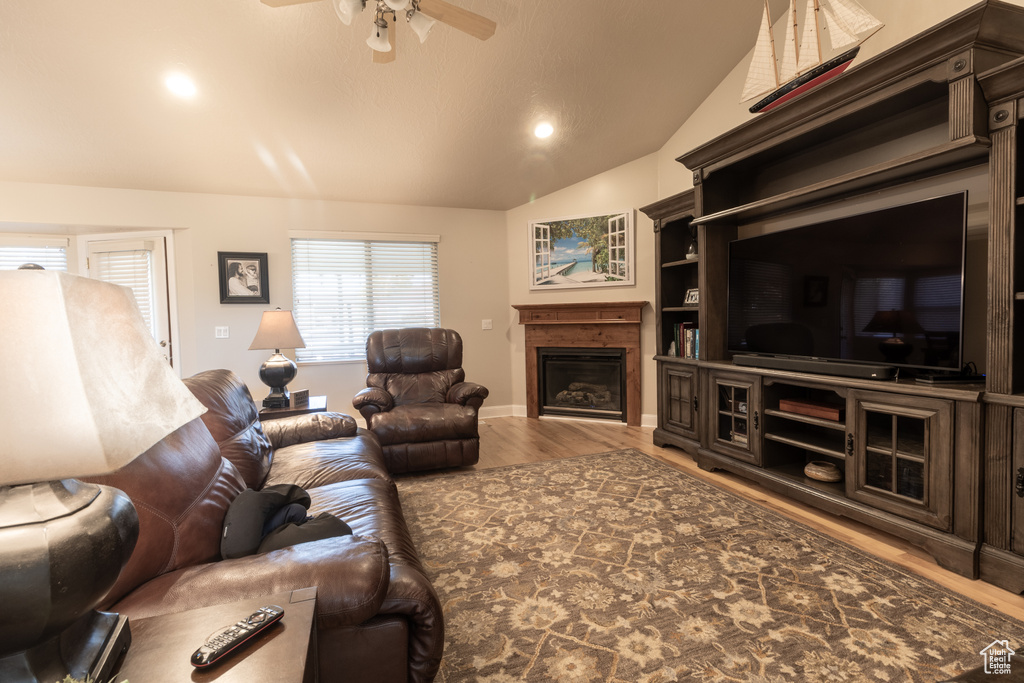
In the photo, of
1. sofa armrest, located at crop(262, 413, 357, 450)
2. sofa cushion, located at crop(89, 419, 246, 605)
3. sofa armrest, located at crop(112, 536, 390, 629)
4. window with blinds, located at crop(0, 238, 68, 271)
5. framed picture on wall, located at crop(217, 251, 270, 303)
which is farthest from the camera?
framed picture on wall, located at crop(217, 251, 270, 303)

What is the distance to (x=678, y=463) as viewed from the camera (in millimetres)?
3654

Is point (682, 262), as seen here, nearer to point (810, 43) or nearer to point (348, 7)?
point (810, 43)

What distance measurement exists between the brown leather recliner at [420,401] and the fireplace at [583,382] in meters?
1.40

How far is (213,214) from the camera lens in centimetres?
452

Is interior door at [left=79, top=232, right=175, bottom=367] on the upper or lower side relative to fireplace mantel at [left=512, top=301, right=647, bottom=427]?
upper

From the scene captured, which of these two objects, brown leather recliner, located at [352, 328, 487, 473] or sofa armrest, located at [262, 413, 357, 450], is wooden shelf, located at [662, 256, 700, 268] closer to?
brown leather recliner, located at [352, 328, 487, 473]

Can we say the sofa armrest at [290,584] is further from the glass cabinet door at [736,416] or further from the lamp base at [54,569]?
the glass cabinet door at [736,416]

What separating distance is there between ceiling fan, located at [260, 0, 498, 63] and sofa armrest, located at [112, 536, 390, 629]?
2.18 meters

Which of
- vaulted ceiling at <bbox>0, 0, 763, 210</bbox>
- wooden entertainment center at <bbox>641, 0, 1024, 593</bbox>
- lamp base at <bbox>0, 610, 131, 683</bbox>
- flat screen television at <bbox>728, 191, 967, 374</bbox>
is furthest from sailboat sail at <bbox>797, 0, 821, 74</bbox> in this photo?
lamp base at <bbox>0, 610, 131, 683</bbox>

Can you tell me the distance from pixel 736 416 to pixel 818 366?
71cm

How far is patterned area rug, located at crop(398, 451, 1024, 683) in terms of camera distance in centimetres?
153

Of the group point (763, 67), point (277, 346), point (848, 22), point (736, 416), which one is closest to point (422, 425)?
point (277, 346)

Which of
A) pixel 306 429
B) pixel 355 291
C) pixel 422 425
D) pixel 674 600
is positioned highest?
pixel 355 291

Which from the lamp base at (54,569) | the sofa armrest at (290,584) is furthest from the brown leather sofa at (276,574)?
the lamp base at (54,569)
